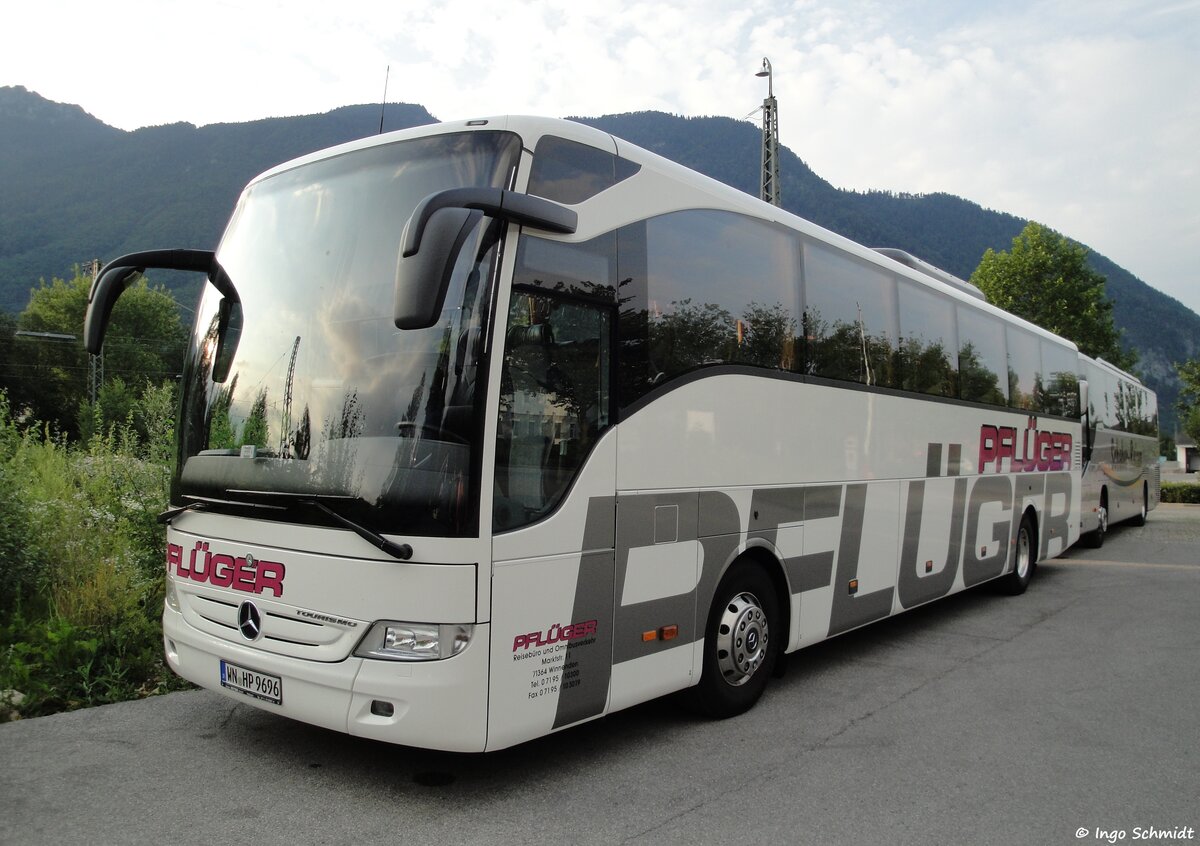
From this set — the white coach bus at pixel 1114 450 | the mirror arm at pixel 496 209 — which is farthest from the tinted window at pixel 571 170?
the white coach bus at pixel 1114 450

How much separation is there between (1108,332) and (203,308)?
5162 cm

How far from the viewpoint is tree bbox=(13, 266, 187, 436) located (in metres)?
57.1

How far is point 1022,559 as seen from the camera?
1163cm

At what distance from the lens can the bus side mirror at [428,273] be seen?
3.52 meters

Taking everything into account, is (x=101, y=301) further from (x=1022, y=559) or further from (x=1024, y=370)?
(x=1022, y=559)

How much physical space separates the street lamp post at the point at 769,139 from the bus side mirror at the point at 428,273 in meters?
17.0

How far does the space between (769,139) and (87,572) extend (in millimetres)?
17405

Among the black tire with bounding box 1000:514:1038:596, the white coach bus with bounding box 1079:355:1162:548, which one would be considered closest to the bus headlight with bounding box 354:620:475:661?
the black tire with bounding box 1000:514:1038:596

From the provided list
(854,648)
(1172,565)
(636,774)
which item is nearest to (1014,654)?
(854,648)

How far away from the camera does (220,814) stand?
4.12 m

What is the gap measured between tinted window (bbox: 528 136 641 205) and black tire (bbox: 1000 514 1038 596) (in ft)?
28.0

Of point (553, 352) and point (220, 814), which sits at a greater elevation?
point (553, 352)

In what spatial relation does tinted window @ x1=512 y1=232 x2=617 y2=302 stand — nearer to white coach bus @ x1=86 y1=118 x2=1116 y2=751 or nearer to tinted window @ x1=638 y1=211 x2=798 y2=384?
white coach bus @ x1=86 y1=118 x2=1116 y2=751

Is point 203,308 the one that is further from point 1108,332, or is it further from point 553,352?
point 1108,332
